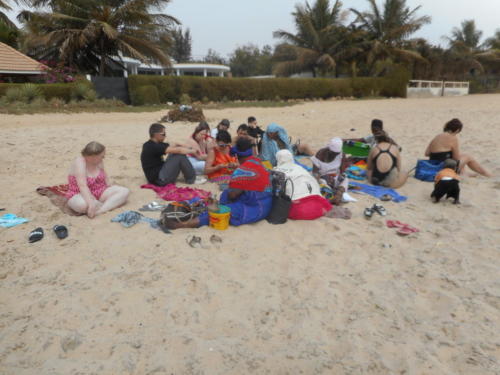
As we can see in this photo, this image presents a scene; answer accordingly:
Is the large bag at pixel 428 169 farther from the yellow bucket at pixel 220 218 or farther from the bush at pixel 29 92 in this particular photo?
the bush at pixel 29 92

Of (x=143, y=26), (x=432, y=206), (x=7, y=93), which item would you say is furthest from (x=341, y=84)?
(x=432, y=206)

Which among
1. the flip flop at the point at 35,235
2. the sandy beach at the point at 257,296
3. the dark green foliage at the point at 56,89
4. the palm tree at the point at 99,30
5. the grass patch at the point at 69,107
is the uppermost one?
the palm tree at the point at 99,30

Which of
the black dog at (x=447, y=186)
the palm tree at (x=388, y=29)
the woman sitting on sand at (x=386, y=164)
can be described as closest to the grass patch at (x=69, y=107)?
the woman sitting on sand at (x=386, y=164)

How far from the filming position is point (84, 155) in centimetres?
371

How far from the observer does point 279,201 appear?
3.66 metres

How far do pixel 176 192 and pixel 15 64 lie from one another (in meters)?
16.6

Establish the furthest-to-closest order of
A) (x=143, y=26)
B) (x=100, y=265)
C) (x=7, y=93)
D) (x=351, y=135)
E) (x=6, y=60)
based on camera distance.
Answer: (x=143, y=26)
(x=6, y=60)
(x=7, y=93)
(x=351, y=135)
(x=100, y=265)

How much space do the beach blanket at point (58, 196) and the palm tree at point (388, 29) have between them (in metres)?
26.2

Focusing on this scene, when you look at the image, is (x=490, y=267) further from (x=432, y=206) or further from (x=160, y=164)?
(x=160, y=164)

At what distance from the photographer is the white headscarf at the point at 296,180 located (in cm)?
378

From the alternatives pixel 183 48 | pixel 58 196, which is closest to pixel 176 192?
pixel 58 196

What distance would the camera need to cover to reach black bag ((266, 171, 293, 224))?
3656 mm

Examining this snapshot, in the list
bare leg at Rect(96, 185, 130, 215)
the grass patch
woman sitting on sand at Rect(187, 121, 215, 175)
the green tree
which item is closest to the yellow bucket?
bare leg at Rect(96, 185, 130, 215)

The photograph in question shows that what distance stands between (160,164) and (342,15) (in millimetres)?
26239
